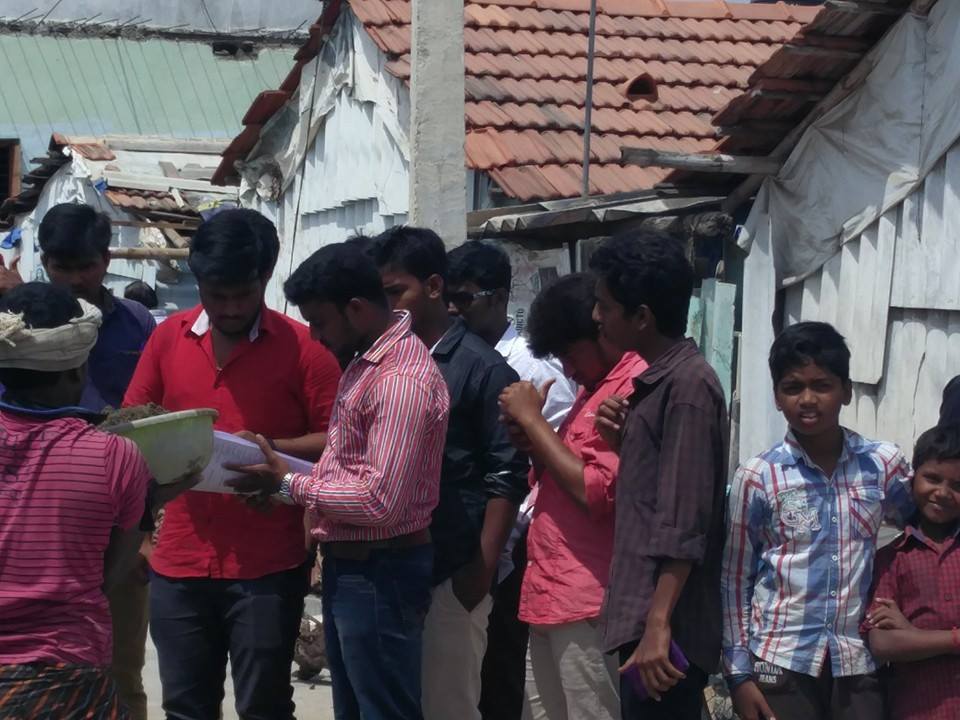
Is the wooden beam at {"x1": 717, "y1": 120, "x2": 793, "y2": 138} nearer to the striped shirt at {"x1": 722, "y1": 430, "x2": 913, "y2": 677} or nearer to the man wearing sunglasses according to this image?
the man wearing sunglasses

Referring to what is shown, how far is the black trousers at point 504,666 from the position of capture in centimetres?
502

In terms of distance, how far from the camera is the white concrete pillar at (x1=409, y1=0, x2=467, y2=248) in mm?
6612

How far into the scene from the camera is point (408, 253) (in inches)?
173

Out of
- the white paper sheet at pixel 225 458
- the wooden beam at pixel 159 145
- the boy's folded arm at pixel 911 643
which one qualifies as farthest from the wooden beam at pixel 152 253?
the boy's folded arm at pixel 911 643

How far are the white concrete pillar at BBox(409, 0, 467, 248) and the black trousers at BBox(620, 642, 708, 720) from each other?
352 centimetres

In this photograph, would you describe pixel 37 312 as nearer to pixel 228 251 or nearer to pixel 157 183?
pixel 228 251

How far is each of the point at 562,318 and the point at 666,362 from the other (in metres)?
0.87

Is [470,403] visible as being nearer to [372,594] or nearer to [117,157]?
[372,594]

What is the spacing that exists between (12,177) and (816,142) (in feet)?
58.1

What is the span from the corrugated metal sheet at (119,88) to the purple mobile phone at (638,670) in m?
19.4

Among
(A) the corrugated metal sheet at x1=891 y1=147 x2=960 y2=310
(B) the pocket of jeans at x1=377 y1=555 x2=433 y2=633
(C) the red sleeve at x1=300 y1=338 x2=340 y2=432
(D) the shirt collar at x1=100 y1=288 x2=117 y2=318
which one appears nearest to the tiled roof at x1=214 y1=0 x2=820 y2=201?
(A) the corrugated metal sheet at x1=891 y1=147 x2=960 y2=310

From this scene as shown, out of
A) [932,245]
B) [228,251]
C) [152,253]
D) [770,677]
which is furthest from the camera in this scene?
[152,253]

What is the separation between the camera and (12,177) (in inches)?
849

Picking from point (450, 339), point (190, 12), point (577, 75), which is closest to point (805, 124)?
point (450, 339)
